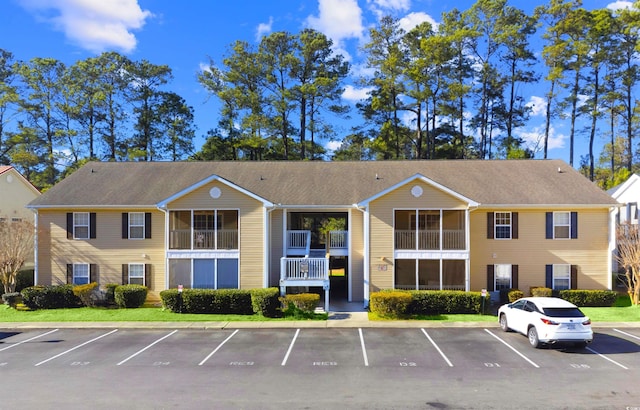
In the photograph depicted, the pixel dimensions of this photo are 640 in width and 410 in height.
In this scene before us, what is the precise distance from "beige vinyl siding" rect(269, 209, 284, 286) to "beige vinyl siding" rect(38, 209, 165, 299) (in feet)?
19.1

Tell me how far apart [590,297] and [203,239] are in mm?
19561

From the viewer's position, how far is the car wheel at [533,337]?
1379 cm

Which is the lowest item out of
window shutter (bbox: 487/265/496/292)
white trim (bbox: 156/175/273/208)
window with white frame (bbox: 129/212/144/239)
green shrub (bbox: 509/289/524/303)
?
green shrub (bbox: 509/289/524/303)

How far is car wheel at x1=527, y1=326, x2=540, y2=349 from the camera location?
45.2 feet

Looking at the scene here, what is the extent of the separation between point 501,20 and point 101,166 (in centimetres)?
3776

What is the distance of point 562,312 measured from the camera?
13.6 metres

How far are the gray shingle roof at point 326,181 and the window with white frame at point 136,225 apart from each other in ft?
2.19

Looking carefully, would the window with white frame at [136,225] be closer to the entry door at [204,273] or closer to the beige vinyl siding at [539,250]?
the entry door at [204,273]

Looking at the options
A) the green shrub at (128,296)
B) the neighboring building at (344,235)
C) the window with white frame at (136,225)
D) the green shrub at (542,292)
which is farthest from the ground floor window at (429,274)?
the window with white frame at (136,225)

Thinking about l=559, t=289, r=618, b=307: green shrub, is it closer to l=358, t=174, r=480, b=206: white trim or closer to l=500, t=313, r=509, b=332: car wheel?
l=500, t=313, r=509, b=332: car wheel

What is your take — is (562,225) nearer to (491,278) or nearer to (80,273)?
(491,278)

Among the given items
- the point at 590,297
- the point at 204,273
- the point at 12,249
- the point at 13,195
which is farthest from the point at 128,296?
the point at 590,297

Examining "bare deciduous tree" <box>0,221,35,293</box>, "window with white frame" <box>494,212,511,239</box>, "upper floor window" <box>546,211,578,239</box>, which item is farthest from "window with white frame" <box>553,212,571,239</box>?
"bare deciduous tree" <box>0,221,35,293</box>

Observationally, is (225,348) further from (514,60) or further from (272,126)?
(514,60)
